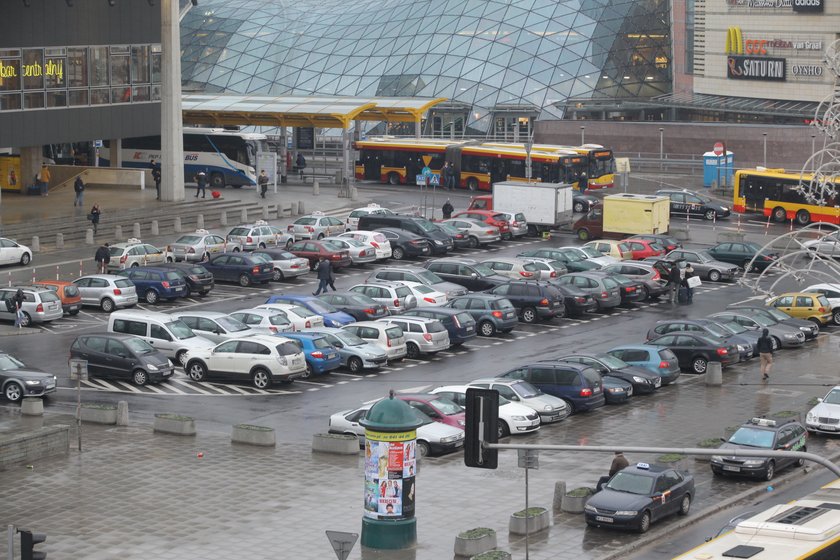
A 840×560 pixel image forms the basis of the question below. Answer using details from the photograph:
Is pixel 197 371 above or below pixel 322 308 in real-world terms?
below

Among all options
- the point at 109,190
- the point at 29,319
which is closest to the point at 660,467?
the point at 29,319

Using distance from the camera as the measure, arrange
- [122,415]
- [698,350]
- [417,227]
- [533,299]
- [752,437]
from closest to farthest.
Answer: [752,437], [122,415], [698,350], [533,299], [417,227]

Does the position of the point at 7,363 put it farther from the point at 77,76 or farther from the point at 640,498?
the point at 77,76

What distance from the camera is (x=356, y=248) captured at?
58.7 metres

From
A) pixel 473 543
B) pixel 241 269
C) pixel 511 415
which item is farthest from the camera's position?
pixel 241 269

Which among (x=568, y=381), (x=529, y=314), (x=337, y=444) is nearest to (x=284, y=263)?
(x=529, y=314)

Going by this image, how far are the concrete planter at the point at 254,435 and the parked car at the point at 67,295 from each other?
53.8ft

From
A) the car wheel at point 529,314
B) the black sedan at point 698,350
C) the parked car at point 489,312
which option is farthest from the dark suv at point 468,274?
the black sedan at point 698,350

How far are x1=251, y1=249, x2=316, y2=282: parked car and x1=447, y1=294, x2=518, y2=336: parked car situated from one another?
10.2m

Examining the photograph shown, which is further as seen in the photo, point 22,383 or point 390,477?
point 22,383

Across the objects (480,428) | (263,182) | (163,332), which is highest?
(263,182)

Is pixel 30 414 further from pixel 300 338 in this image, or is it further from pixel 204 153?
pixel 204 153

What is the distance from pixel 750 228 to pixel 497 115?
104 ft

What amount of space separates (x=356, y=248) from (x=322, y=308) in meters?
12.1
